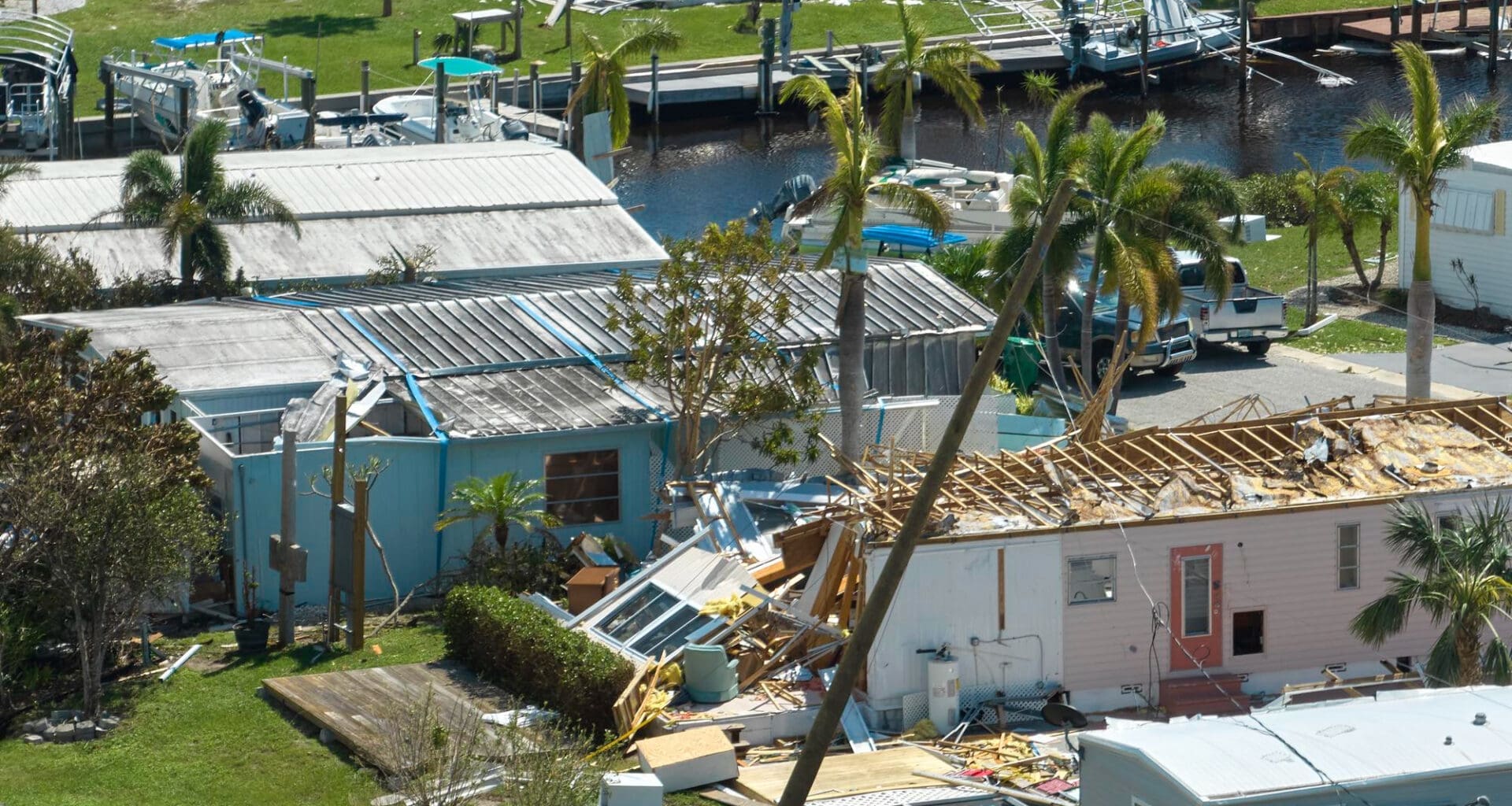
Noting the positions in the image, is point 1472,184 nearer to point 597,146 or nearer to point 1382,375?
point 1382,375

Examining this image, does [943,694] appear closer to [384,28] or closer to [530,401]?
[530,401]

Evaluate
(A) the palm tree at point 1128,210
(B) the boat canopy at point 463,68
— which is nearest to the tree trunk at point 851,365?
(A) the palm tree at point 1128,210

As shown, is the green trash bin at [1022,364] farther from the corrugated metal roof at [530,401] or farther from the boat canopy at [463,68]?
the boat canopy at [463,68]

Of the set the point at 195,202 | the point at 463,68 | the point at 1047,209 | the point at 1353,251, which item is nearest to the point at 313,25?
the point at 463,68

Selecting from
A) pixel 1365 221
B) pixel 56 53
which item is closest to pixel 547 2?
pixel 56 53

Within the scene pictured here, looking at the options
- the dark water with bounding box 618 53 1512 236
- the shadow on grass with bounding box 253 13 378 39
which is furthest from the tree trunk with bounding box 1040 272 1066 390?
the shadow on grass with bounding box 253 13 378 39

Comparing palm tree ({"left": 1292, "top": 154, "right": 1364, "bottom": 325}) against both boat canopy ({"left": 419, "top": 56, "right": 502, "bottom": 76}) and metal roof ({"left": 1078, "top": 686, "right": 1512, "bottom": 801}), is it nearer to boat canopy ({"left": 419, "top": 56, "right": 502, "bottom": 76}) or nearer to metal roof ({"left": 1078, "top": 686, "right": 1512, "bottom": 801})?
metal roof ({"left": 1078, "top": 686, "right": 1512, "bottom": 801})
